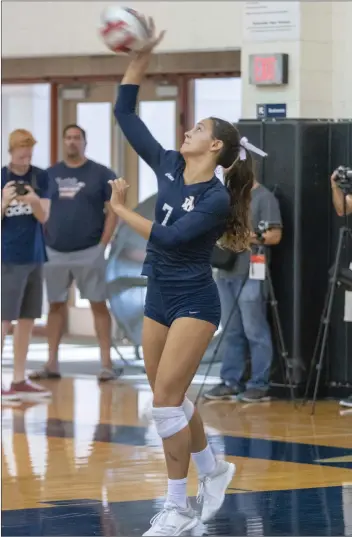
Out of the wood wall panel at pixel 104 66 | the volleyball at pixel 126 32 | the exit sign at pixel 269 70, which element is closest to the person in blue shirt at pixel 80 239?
the exit sign at pixel 269 70

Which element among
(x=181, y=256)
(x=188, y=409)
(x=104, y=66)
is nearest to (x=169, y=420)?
(x=188, y=409)

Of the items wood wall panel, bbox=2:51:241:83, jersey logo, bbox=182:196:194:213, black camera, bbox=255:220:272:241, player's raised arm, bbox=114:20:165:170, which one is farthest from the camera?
wood wall panel, bbox=2:51:241:83

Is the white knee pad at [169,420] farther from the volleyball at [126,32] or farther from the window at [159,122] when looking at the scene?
the window at [159,122]

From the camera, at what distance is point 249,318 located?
9.55 metres

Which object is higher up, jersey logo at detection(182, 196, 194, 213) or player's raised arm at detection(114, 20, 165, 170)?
player's raised arm at detection(114, 20, 165, 170)

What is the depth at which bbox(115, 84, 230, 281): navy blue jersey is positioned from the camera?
212 inches

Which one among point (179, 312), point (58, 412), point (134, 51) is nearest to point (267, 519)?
point (179, 312)

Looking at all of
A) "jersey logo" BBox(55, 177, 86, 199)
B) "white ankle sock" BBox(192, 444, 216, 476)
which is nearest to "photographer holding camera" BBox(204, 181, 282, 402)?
"jersey logo" BBox(55, 177, 86, 199)

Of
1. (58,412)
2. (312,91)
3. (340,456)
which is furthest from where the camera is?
(312,91)

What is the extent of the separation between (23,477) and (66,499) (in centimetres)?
64

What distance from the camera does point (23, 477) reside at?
268 inches

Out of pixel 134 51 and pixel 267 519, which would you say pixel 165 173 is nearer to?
pixel 134 51

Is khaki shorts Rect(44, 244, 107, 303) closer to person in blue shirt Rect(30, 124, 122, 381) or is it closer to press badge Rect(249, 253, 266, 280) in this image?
person in blue shirt Rect(30, 124, 122, 381)

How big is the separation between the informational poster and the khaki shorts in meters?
2.14
